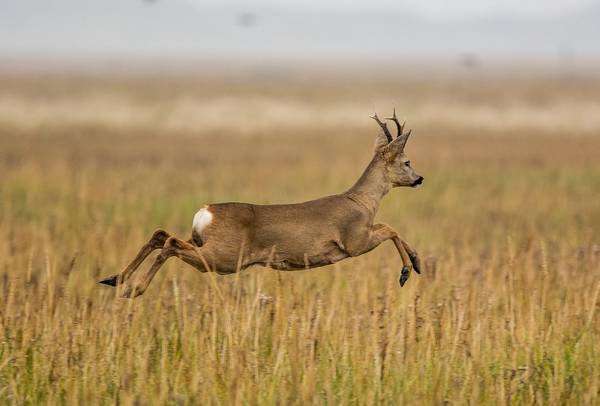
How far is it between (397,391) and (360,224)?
1995 millimetres

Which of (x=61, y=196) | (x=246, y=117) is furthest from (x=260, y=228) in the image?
(x=246, y=117)

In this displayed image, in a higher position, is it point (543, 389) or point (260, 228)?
point (260, 228)

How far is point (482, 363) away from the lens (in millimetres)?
6934

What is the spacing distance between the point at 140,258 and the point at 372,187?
6.64ft

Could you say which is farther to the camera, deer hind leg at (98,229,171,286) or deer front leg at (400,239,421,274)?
deer front leg at (400,239,421,274)

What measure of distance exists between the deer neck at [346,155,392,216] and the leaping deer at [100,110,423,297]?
1cm

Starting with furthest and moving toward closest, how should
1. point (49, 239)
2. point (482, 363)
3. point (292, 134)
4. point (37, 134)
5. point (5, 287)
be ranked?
point (292, 134), point (37, 134), point (49, 239), point (5, 287), point (482, 363)

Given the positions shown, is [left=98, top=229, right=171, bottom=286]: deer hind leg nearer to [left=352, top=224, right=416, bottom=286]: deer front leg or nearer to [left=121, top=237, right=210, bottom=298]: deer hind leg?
[left=121, top=237, right=210, bottom=298]: deer hind leg

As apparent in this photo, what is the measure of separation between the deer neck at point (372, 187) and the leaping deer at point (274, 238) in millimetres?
11

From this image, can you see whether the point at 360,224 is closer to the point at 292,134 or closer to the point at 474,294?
the point at 474,294

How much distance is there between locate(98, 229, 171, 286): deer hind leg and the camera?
7453 mm

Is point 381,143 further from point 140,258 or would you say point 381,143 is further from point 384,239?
point 140,258

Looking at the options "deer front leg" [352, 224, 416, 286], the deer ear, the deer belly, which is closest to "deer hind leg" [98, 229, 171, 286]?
the deer belly

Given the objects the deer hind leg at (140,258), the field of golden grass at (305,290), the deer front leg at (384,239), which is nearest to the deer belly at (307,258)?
the field of golden grass at (305,290)
